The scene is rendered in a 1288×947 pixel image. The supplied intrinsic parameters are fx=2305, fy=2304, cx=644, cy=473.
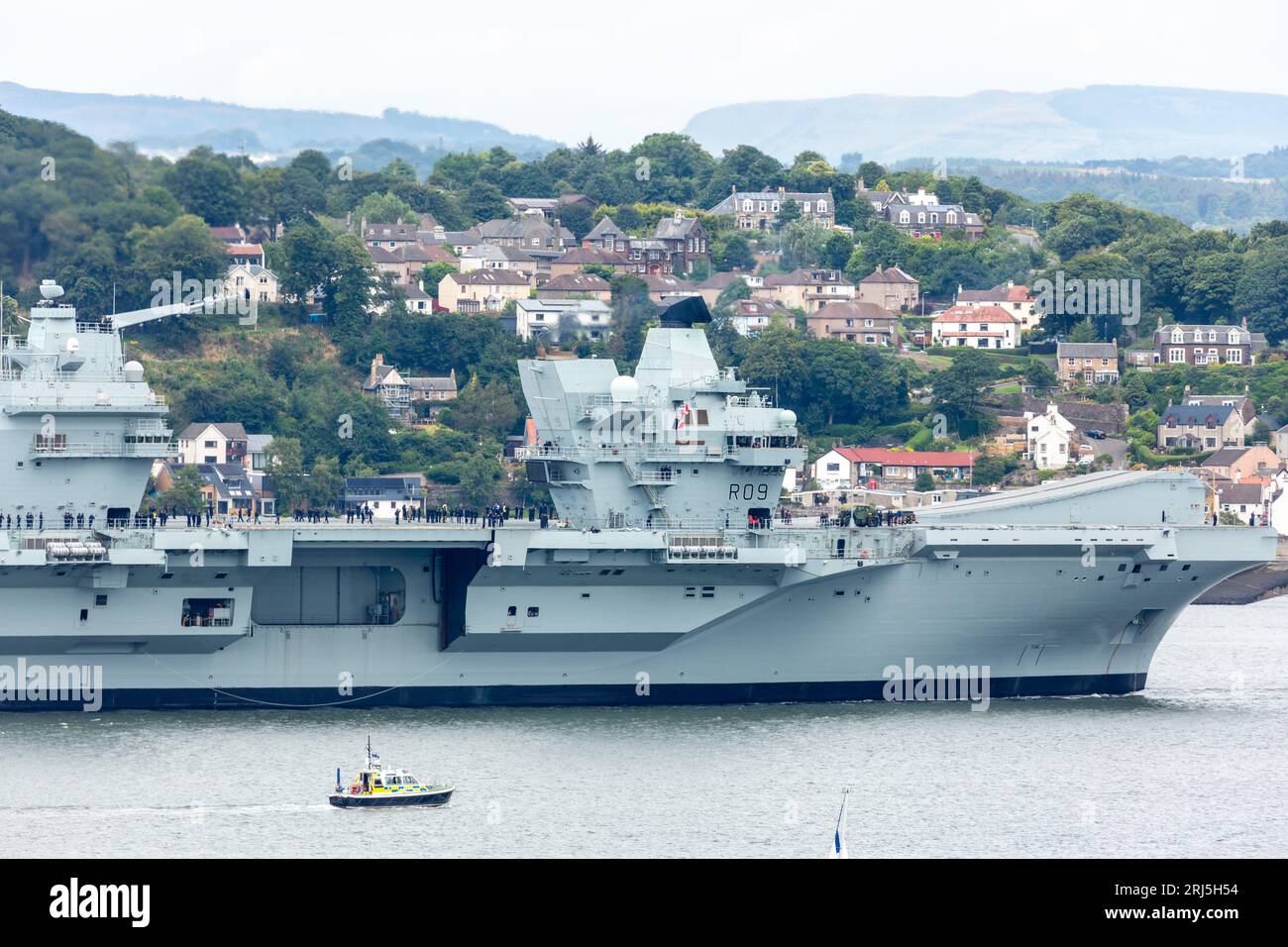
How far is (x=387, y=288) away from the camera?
9494 centimetres

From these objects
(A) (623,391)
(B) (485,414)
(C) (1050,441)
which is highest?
(A) (623,391)

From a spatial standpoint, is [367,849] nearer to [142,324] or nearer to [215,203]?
[142,324]

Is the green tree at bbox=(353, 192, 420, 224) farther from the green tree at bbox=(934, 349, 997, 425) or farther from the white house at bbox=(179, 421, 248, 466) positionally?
the green tree at bbox=(934, 349, 997, 425)

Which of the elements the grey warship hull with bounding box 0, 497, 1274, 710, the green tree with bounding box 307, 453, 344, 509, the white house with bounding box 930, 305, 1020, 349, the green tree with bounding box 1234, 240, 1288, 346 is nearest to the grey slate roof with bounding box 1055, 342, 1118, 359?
the white house with bounding box 930, 305, 1020, 349

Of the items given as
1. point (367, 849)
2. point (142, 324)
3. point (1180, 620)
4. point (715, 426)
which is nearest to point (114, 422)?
point (715, 426)

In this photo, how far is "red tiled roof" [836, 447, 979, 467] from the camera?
83.1 metres

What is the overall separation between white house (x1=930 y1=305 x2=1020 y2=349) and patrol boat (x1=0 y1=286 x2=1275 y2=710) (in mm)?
56007

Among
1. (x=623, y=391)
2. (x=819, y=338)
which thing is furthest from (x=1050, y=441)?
(x=623, y=391)

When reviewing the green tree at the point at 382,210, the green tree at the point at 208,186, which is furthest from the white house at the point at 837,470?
the green tree at the point at 382,210

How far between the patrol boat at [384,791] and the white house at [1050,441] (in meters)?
54.1

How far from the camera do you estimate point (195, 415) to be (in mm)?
80812

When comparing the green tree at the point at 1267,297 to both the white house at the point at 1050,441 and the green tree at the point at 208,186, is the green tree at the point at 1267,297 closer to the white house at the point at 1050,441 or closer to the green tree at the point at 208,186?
the white house at the point at 1050,441

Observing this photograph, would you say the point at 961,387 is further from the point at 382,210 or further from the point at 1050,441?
the point at 382,210

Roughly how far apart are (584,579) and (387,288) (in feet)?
179
